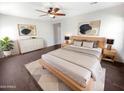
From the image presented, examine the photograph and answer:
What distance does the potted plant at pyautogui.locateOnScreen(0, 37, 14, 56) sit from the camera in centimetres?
441

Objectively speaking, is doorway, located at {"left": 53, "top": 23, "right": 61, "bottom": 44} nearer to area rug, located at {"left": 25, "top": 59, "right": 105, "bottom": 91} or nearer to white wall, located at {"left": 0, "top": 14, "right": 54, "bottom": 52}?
white wall, located at {"left": 0, "top": 14, "right": 54, "bottom": 52}

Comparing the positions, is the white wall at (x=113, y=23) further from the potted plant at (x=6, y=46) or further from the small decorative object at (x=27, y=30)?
the potted plant at (x=6, y=46)

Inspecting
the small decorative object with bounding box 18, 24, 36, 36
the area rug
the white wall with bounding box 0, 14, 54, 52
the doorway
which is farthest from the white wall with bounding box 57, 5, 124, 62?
the small decorative object with bounding box 18, 24, 36, 36

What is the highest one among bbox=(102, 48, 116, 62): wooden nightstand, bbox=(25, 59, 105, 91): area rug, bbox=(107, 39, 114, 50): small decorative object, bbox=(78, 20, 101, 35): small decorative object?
bbox=(78, 20, 101, 35): small decorative object

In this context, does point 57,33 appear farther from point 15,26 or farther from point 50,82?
point 50,82

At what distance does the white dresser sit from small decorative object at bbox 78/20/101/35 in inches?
131

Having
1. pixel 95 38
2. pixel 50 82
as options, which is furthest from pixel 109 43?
pixel 50 82

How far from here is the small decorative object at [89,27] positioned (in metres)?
4.10

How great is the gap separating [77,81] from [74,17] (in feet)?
14.2

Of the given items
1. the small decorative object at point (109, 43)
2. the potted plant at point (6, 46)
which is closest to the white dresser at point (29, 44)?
the potted plant at point (6, 46)

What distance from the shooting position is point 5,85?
7.29 ft

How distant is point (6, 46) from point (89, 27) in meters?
4.93

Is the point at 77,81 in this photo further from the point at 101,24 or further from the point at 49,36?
the point at 49,36

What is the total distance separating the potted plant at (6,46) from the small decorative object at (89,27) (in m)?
4.35
